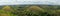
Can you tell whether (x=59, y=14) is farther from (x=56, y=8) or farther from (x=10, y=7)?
(x=10, y=7)

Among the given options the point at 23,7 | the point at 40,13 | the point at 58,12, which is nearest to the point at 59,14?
the point at 58,12

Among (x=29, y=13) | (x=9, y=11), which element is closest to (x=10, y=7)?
(x=9, y=11)

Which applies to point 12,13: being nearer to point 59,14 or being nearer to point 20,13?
point 20,13

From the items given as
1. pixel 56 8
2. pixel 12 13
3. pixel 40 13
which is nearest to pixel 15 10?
pixel 12 13

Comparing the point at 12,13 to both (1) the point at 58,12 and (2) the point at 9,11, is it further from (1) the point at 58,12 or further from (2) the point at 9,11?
(1) the point at 58,12
